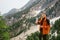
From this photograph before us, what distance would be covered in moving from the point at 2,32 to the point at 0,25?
116cm

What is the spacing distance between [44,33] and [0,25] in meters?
19.7

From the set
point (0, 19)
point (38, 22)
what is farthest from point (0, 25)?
point (38, 22)

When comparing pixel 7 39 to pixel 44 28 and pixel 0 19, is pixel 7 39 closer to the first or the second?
pixel 0 19

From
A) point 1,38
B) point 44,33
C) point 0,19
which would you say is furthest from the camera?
point 0,19

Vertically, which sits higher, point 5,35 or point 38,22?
point 5,35

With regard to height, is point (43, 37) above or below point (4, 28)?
below

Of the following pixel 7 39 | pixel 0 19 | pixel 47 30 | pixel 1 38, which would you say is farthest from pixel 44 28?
pixel 0 19

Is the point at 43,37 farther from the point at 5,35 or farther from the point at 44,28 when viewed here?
the point at 5,35

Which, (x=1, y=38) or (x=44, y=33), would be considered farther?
(x=1, y=38)

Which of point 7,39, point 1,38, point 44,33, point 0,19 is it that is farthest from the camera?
point 0,19

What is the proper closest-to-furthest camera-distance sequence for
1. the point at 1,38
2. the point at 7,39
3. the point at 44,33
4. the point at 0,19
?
1. the point at 44,33
2. the point at 1,38
3. the point at 7,39
4. the point at 0,19

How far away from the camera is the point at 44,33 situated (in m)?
11.1

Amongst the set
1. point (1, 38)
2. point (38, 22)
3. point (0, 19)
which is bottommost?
point (38, 22)

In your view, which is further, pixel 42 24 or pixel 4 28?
pixel 4 28
